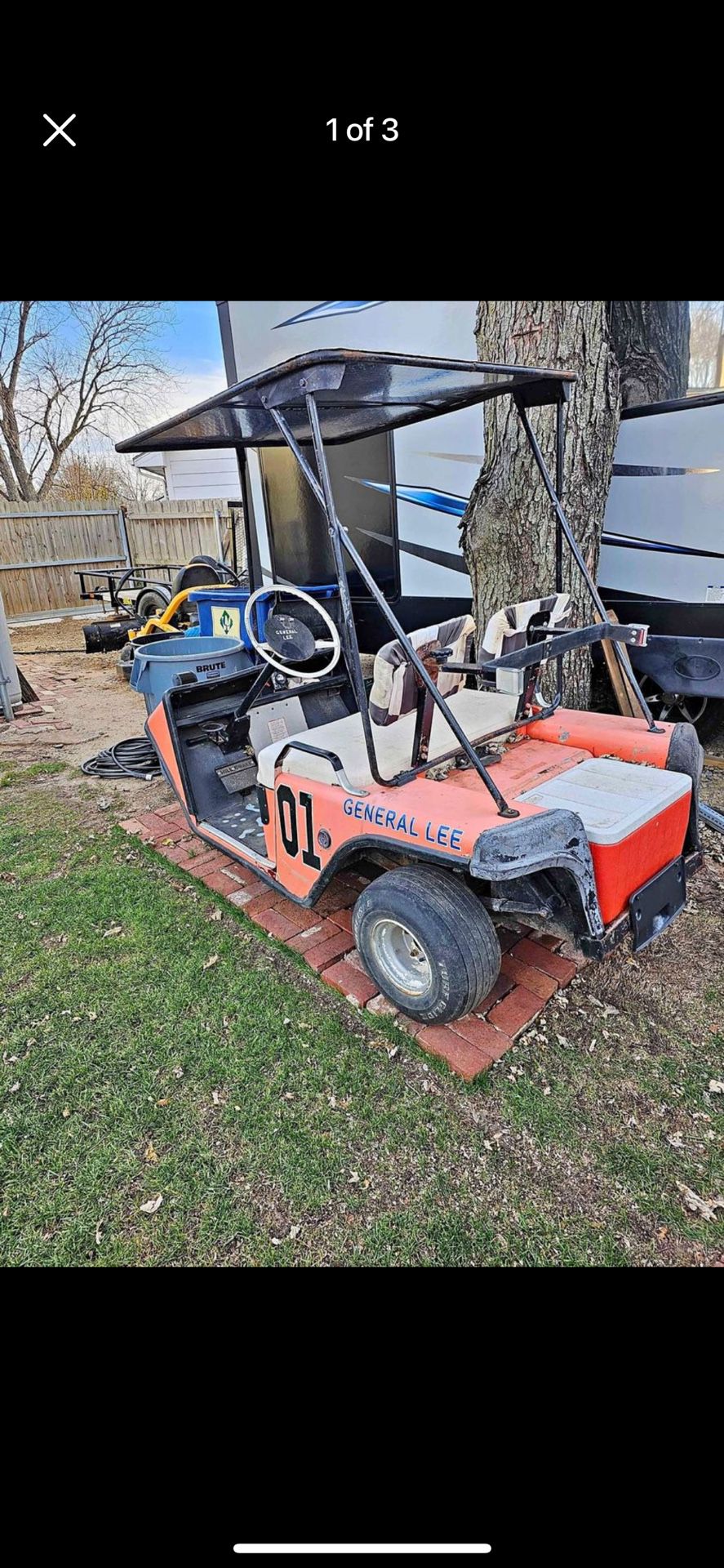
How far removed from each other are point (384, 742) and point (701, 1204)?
1706mm

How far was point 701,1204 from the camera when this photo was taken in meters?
1.76

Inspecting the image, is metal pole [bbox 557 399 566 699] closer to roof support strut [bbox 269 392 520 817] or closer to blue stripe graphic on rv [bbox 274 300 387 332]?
roof support strut [bbox 269 392 520 817]

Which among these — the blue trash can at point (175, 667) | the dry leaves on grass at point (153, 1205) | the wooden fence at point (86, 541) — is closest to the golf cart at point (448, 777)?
the dry leaves on grass at point (153, 1205)

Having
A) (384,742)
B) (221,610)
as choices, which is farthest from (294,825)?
(221,610)

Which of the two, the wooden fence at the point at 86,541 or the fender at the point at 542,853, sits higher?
the wooden fence at the point at 86,541

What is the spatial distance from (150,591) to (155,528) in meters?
5.30

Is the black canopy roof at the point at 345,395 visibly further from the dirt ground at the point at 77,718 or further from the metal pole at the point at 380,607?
the dirt ground at the point at 77,718

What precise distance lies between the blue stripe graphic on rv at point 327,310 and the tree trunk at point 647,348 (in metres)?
1.73

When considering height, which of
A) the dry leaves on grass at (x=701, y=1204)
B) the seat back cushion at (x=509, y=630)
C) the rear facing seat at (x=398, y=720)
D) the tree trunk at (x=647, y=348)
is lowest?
the dry leaves on grass at (x=701, y=1204)

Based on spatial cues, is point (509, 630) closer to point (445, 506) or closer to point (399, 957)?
point (399, 957)

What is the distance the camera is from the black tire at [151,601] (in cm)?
895

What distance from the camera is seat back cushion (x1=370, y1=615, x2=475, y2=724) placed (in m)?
2.16

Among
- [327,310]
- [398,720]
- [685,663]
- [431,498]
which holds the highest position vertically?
[327,310]

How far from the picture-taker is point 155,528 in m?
13.7
